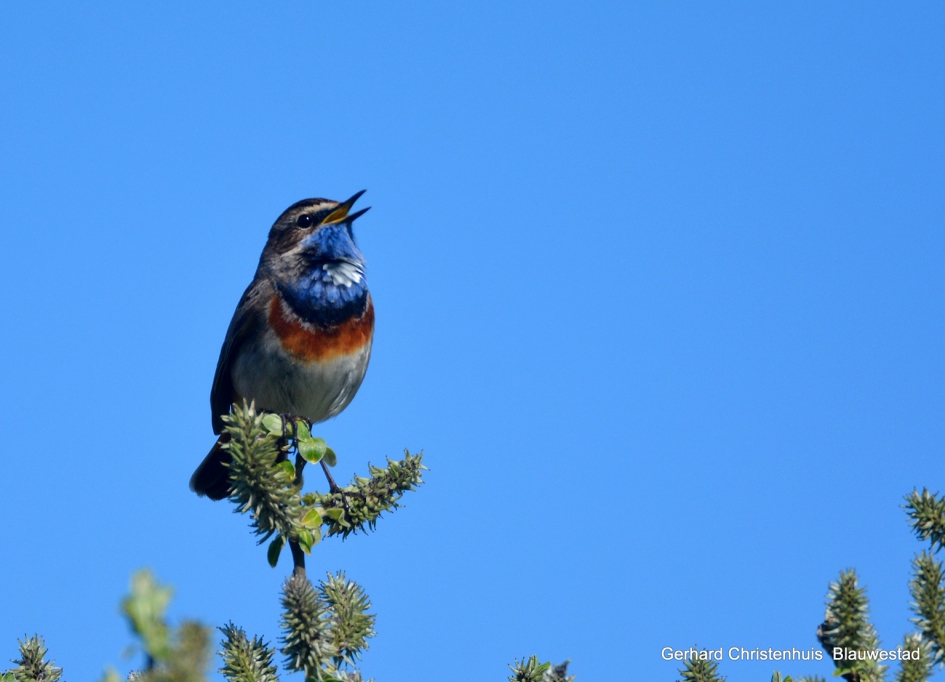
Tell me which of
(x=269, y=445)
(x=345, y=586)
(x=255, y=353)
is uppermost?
(x=255, y=353)

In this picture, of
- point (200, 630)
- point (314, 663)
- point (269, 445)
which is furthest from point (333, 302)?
point (200, 630)

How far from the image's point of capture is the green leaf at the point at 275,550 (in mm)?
3801

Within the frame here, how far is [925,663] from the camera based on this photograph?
2787 mm

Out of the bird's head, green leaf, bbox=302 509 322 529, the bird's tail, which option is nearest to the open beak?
the bird's head

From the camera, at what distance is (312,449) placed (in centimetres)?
461

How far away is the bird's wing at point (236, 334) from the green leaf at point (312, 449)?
135 inches

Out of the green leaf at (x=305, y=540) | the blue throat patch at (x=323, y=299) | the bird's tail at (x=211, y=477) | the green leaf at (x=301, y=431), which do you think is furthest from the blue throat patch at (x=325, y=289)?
the green leaf at (x=305, y=540)

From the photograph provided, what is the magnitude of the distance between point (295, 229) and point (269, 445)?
515 centimetres

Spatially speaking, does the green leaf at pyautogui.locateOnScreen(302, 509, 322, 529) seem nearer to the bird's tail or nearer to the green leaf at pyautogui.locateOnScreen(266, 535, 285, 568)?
the green leaf at pyautogui.locateOnScreen(266, 535, 285, 568)

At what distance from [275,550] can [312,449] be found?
83 cm

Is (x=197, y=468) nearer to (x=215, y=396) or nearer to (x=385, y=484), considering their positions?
(x=215, y=396)

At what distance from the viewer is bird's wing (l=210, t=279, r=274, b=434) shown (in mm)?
7961

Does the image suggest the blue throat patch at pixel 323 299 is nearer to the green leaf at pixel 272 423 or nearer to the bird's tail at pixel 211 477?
the bird's tail at pixel 211 477

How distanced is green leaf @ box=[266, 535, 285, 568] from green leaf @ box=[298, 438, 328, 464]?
0.78 m
